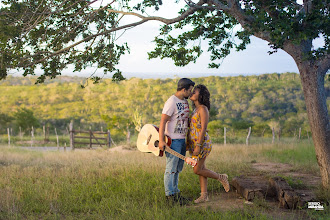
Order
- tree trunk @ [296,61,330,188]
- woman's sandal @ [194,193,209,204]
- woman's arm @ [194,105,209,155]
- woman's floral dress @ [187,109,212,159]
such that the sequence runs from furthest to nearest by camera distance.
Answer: tree trunk @ [296,61,330,188] < woman's sandal @ [194,193,209,204] < woman's floral dress @ [187,109,212,159] < woman's arm @ [194,105,209,155]

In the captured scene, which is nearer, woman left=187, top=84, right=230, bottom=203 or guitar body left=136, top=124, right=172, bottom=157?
woman left=187, top=84, right=230, bottom=203

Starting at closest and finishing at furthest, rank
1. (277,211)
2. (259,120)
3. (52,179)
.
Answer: (277,211)
(52,179)
(259,120)

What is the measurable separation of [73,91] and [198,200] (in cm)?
9828

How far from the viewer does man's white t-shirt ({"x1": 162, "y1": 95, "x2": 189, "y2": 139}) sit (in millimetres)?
5758

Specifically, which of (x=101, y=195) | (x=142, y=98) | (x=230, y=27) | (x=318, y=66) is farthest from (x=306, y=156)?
(x=142, y=98)

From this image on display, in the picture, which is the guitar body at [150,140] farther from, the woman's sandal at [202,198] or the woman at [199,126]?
the woman's sandal at [202,198]

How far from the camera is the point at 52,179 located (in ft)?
27.5

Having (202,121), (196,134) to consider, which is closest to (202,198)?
Answer: (196,134)

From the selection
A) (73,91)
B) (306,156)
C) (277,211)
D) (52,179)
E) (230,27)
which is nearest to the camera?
(277,211)

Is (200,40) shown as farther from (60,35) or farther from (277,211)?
Answer: (277,211)

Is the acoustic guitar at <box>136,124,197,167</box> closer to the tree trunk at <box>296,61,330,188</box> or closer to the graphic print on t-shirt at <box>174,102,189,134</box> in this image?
the graphic print on t-shirt at <box>174,102,189,134</box>

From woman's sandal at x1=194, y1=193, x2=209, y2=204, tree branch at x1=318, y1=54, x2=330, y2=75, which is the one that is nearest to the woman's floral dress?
woman's sandal at x1=194, y1=193, x2=209, y2=204

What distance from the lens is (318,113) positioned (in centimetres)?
709

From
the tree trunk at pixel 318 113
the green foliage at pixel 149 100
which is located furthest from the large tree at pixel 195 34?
the green foliage at pixel 149 100
